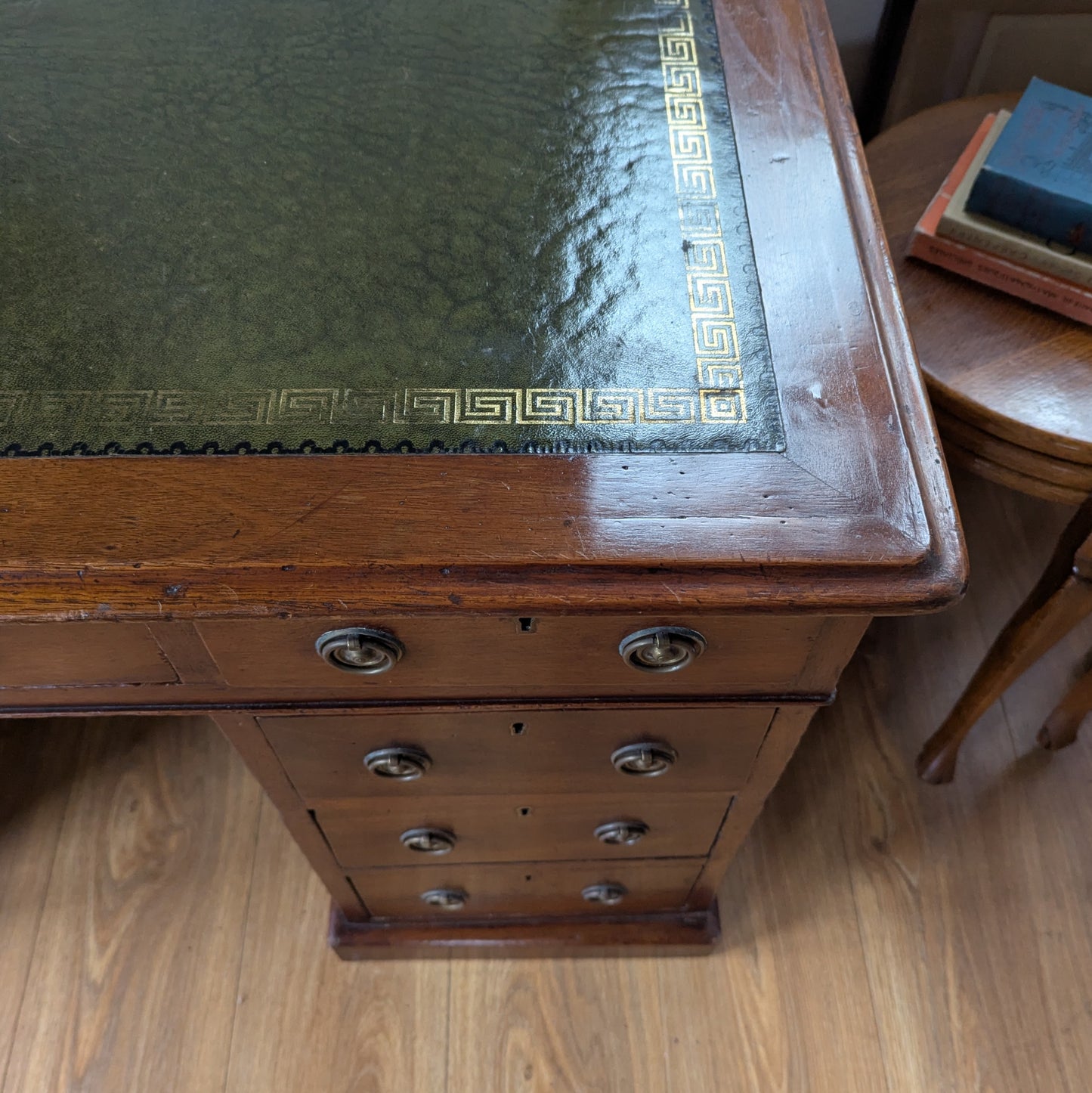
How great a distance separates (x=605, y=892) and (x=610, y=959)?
157 mm

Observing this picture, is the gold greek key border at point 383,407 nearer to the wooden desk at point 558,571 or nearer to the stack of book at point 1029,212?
the wooden desk at point 558,571

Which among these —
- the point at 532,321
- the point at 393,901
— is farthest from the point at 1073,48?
the point at 393,901

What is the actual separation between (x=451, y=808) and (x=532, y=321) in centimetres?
38

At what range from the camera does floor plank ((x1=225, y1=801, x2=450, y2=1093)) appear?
94 cm

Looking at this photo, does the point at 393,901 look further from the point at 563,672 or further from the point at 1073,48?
the point at 1073,48

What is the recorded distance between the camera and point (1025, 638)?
2.94ft

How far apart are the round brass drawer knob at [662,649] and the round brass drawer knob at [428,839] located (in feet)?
1.03

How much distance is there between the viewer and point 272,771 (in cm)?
67

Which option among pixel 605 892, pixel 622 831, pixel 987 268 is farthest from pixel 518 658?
pixel 987 268

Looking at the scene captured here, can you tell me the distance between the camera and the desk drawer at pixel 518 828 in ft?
2.40

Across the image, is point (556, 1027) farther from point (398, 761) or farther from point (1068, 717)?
point (1068, 717)

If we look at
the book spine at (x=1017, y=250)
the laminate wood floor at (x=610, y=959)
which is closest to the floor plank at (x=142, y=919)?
the laminate wood floor at (x=610, y=959)

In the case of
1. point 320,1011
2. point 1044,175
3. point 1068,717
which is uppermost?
point 1044,175

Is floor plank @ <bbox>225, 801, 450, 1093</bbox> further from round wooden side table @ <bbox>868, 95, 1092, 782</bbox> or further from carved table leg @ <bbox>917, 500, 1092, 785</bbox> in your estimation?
round wooden side table @ <bbox>868, 95, 1092, 782</bbox>
